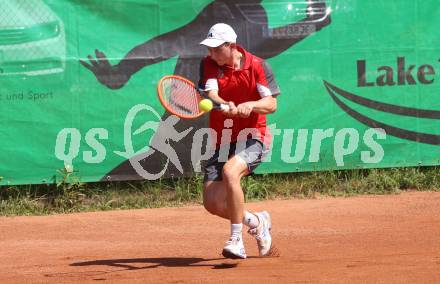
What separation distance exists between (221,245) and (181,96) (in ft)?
4.95

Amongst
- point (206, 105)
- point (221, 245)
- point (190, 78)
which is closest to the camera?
point (206, 105)

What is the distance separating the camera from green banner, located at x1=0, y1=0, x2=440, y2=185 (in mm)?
8867

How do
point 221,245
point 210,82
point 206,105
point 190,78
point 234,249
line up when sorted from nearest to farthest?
point 206,105
point 234,249
point 210,82
point 221,245
point 190,78

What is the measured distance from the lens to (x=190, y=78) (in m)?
9.17

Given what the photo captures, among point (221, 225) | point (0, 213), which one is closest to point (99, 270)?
point (221, 225)

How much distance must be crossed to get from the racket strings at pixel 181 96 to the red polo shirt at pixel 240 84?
0.11 m

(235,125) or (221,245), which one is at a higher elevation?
(235,125)

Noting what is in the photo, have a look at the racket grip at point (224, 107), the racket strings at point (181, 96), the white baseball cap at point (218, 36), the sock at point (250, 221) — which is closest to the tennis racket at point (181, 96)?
the racket strings at point (181, 96)

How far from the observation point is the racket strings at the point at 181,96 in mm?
6207

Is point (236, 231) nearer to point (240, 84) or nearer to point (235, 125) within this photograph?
point (235, 125)

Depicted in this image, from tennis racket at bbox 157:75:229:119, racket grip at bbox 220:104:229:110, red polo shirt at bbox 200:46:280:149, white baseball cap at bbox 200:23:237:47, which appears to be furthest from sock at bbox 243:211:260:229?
white baseball cap at bbox 200:23:237:47

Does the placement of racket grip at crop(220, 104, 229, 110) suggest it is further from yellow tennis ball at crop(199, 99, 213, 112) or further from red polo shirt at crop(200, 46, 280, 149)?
red polo shirt at crop(200, 46, 280, 149)

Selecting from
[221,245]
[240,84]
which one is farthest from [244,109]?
[221,245]

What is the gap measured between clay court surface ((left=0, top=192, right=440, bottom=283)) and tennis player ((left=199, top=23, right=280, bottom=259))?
0.36 meters
